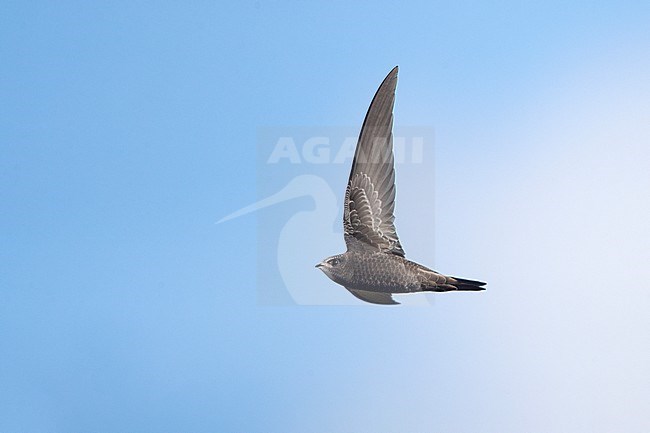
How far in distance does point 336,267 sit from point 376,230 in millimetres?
566

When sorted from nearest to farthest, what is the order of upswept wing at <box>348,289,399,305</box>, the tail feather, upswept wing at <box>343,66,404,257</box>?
the tail feather, upswept wing at <box>343,66,404,257</box>, upswept wing at <box>348,289,399,305</box>

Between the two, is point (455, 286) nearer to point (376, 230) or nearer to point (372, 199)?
point (376, 230)

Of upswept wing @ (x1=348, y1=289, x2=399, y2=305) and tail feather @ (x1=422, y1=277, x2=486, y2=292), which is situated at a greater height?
tail feather @ (x1=422, y1=277, x2=486, y2=292)

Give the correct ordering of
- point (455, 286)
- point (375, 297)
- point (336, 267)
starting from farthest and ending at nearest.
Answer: point (375, 297), point (336, 267), point (455, 286)

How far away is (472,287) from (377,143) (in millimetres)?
1711

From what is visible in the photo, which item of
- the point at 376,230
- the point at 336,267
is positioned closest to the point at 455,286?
the point at 376,230

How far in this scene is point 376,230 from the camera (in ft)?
23.2

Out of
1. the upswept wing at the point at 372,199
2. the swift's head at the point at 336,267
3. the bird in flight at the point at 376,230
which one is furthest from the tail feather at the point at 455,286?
the swift's head at the point at 336,267

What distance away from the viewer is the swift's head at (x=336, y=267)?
22.8 feet

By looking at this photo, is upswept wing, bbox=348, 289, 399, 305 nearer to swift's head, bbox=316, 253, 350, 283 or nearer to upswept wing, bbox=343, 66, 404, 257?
swift's head, bbox=316, 253, 350, 283

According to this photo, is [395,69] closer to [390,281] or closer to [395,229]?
[395,229]

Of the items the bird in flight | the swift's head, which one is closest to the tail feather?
the bird in flight

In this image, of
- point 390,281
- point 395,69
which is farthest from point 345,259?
point 395,69

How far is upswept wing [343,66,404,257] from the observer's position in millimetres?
6957
